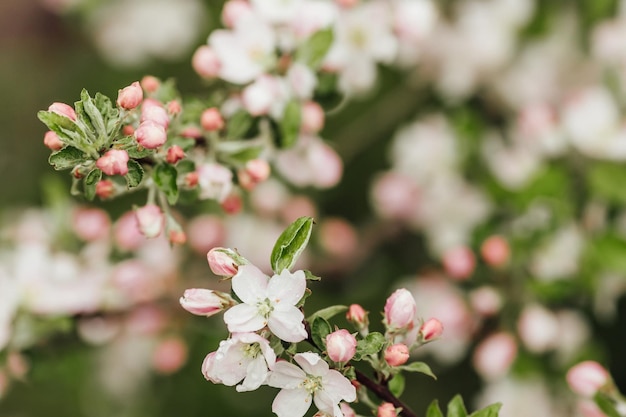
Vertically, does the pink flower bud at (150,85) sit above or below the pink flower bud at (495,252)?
above

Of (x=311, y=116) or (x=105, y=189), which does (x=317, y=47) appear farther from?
(x=105, y=189)

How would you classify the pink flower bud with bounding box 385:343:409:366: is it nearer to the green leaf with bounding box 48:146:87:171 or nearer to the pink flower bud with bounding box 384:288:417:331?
the pink flower bud with bounding box 384:288:417:331

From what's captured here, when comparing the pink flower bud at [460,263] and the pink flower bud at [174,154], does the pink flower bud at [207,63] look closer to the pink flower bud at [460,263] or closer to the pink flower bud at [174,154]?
the pink flower bud at [174,154]

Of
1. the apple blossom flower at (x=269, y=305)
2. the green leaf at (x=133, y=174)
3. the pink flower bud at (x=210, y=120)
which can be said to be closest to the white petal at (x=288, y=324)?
the apple blossom flower at (x=269, y=305)

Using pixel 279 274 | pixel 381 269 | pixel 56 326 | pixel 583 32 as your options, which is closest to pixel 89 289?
pixel 56 326

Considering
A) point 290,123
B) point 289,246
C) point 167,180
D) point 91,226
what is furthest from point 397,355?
point 91,226

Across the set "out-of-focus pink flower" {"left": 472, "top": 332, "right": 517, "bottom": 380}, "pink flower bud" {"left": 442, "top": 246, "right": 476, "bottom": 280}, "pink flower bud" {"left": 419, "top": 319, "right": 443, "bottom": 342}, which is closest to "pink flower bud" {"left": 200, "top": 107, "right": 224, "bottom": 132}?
"pink flower bud" {"left": 419, "top": 319, "right": 443, "bottom": 342}
